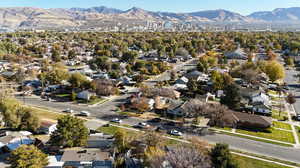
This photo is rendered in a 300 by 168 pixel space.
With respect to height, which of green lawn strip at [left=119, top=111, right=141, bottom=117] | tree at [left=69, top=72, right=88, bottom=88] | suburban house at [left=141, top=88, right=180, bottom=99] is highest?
tree at [left=69, top=72, right=88, bottom=88]

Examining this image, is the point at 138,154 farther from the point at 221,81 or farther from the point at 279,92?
the point at 279,92

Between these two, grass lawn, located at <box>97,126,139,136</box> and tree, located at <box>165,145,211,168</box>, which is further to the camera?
grass lawn, located at <box>97,126,139,136</box>

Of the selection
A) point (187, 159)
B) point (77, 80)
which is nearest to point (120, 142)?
point (187, 159)

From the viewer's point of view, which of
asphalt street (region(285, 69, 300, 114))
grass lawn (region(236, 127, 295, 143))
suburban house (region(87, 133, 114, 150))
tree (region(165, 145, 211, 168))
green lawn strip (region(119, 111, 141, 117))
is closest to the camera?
tree (region(165, 145, 211, 168))

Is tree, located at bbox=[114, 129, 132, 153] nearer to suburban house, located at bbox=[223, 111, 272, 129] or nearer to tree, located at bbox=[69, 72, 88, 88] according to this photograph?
suburban house, located at bbox=[223, 111, 272, 129]

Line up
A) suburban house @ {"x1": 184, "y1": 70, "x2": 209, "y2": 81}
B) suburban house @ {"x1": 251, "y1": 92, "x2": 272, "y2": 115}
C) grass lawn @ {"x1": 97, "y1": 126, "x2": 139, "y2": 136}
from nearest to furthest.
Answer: grass lawn @ {"x1": 97, "y1": 126, "x2": 139, "y2": 136}, suburban house @ {"x1": 251, "y1": 92, "x2": 272, "y2": 115}, suburban house @ {"x1": 184, "y1": 70, "x2": 209, "y2": 81}

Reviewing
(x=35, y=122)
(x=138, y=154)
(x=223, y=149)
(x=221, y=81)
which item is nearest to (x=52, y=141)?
(x=35, y=122)

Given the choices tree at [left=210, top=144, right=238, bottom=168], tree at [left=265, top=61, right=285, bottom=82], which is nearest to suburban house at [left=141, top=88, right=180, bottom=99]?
tree at [left=210, top=144, right=238, bottom=168]
